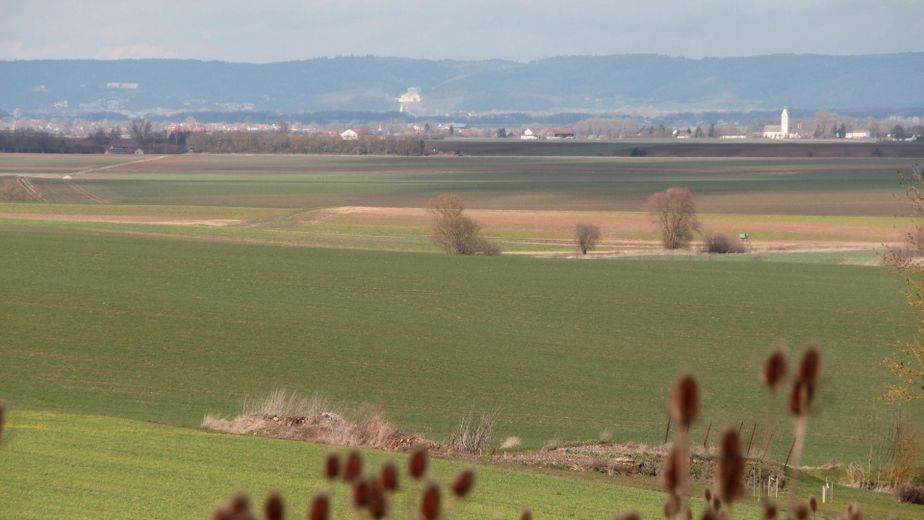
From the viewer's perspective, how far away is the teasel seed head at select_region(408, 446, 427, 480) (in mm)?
2398

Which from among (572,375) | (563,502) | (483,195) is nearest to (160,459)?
(563,502)

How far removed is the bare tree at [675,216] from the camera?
62.1 m

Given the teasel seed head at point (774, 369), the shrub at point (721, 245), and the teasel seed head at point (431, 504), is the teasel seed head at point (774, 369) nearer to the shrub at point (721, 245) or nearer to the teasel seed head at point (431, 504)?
the teasel seed head at point (431, 504)

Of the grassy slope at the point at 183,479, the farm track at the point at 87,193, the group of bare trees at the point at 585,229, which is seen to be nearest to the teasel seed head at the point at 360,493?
the grassy slope at the point at 183,479

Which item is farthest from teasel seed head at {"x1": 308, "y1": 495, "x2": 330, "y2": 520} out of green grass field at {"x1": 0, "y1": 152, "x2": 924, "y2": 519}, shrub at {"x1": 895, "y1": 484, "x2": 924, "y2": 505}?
shrub at {"x1": 895, "y1": 484, "x2": 924, "y2": 505}

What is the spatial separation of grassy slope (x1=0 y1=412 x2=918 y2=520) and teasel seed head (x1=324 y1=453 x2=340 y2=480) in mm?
8467

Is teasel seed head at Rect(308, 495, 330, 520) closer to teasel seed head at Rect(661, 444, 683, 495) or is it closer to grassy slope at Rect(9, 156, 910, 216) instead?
teasel seed head at Rect(661, 444, 683, 495)

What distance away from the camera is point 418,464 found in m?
2.43

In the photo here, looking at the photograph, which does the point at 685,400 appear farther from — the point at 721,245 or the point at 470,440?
the point at 721,245

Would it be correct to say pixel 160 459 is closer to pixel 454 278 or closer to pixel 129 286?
pixel 129 286

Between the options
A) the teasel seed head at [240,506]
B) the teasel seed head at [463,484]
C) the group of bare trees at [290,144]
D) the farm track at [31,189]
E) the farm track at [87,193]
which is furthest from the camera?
the group of bare trees at [290,144]

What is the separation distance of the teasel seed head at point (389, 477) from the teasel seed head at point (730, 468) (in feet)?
2.02

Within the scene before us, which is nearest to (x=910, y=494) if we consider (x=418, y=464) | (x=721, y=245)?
(x=418, y=464)

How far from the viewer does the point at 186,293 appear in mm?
37688
